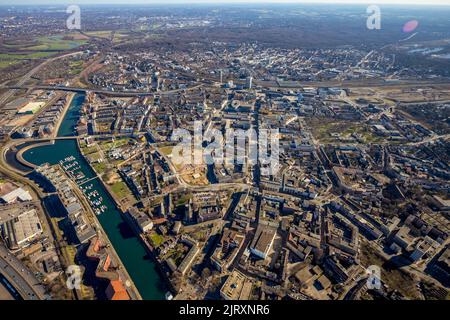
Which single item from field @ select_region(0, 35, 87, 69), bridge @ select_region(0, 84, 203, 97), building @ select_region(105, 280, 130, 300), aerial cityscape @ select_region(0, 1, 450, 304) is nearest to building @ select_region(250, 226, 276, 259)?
aerial cityscape @ select_region(0, 1, 450, 304)

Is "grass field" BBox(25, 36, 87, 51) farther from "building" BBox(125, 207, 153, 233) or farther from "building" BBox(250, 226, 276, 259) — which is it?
"building" BBox(250, 226, 276, 259)

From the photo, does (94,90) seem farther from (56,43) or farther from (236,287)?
(56,43)

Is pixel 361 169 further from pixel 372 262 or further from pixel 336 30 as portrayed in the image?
pixel 336 30

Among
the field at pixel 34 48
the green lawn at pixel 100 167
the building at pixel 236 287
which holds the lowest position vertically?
the building at pixel 236 287

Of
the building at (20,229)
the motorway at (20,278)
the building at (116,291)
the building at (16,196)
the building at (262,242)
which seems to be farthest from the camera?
the building at (16,196)

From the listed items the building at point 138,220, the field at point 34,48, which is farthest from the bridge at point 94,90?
the building at point 138,220

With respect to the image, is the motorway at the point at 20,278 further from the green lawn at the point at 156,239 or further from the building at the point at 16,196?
the green lawn at the point at 156,239
